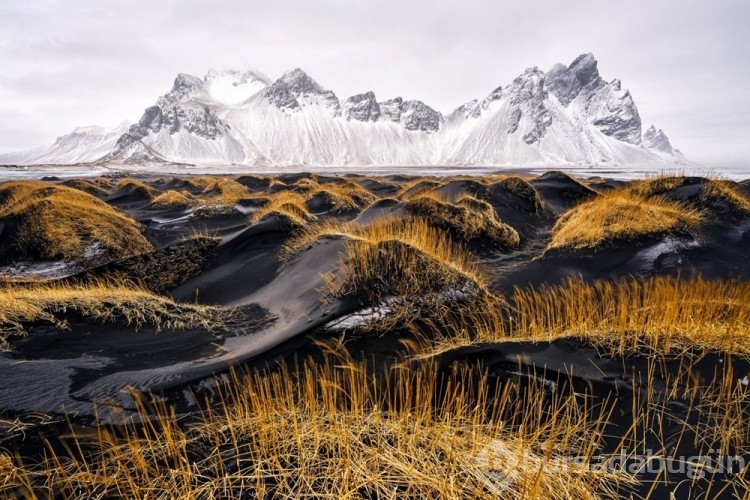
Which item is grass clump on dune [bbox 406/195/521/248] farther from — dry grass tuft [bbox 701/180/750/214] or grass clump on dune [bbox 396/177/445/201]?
dry grass tuft [bbox 701/180/750/214]

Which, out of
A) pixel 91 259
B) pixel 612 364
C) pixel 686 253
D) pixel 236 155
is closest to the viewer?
pixel 612 364

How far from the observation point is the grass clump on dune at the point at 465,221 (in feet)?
37.1

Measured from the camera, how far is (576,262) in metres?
9.19

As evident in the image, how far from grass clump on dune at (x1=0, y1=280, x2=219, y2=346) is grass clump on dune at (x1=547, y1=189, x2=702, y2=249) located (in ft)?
31.4

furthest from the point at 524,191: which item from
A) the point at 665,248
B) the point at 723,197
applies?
the point at 665,248

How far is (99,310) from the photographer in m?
5.38

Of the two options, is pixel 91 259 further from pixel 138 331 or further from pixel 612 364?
pixel 612 364

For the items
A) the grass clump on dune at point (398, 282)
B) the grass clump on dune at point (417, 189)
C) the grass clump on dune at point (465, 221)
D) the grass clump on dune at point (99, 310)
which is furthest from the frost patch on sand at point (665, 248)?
the grass clump on dune at point (417, 189)

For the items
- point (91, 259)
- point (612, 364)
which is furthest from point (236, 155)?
point (612, 364)

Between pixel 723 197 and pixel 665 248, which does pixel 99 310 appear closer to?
pixel 665 248

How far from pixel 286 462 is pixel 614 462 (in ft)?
7.43

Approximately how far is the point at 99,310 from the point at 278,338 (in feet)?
9.43

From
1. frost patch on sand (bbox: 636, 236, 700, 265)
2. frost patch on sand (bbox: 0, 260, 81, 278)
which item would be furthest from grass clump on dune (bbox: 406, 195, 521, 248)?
frost patch on sand (bbox: 0, 260, 81, 278)

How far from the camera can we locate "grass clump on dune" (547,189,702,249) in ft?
31.4
